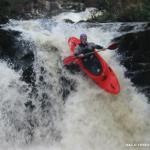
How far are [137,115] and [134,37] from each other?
9.90ft

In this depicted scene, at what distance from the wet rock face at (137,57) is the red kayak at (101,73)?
61 cm

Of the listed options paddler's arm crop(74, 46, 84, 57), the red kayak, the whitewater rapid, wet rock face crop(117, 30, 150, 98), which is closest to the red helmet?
paddler's arm crop(74, 46, 84, 57)

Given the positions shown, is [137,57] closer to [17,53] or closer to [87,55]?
[87,55]

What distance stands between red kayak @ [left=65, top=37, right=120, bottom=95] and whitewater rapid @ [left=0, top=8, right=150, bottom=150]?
0.57 feet

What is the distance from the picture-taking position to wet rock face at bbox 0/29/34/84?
1041 cm

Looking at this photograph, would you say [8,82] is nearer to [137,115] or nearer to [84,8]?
[137,115]

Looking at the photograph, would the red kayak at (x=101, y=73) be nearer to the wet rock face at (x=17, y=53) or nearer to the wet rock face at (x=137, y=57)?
the wet rock face at (x=137, y=57)

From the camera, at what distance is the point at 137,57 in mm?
11117

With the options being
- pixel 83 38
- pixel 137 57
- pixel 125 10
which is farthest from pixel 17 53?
pixel 125 10

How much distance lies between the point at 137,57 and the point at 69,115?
2630 mm

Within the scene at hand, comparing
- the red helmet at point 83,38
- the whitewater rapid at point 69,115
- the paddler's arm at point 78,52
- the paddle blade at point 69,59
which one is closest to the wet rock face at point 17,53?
the whitewater rapid at point 69,115

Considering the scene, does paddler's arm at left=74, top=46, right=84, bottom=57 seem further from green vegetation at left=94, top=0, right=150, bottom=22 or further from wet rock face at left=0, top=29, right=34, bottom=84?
green vegetation at left=94, top=0, right=150, bottom=22

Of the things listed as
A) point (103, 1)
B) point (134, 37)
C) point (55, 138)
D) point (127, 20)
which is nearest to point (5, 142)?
point (55, 138)

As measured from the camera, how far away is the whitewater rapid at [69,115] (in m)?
9.41
